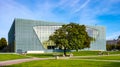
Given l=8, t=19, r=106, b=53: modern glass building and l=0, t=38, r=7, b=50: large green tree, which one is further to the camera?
l=0, t=38, r=7, b=50: large green tree

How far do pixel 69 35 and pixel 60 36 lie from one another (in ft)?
8.04

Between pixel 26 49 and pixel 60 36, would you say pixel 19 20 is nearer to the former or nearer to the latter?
pixel 26 49

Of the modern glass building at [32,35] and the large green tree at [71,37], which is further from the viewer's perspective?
the modern glass building at [32,35]

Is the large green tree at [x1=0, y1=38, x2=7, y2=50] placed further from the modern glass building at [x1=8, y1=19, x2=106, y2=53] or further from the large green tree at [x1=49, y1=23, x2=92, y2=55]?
the large green tree at [x1=49, y1=23, x2=92, y2=55]

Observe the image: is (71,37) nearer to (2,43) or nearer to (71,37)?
(71,37)

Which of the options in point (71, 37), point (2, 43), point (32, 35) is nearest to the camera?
point (71, 37)

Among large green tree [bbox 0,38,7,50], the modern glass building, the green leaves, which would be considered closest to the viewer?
the green leaves

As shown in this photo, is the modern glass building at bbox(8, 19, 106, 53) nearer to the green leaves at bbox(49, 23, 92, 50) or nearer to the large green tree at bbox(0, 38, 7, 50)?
the large green tree at bbox(0, 38, 7, 50)

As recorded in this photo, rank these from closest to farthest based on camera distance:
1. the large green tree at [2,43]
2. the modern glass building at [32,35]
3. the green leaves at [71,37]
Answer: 1. the green leaves at [71,37]
2. the modern glass building at [32,35]
3. the large green tree at [2,43]

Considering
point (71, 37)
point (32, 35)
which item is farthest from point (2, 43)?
point (71, 37)

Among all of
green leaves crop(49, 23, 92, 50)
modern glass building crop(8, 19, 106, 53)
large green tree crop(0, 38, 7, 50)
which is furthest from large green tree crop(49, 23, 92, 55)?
large green tree crop(0, 38, 7, 50)

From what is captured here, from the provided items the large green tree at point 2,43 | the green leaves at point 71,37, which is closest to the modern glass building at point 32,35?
the large green tree at point 2,43

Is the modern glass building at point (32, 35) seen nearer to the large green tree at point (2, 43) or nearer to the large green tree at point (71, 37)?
the large green tree at point (2, 43)

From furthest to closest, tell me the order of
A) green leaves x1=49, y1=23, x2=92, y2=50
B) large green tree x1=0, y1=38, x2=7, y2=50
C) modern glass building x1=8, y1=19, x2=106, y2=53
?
1. large green tree x1=0, y1=38, x2=7, y2=50
2. modern glass building x1=8, y1=19, x2=106, y2=53
3. green leaves x1=49, y1=23, x2=92, y2=50
